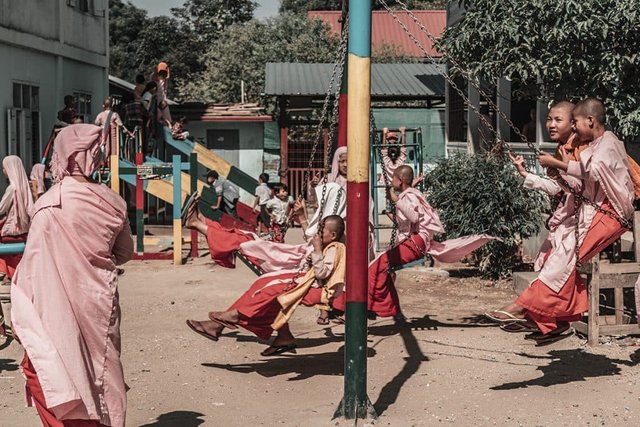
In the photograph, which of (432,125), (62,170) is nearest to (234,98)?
(432,125)

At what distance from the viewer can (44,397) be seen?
5.19 metres

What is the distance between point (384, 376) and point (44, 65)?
14.3 meters

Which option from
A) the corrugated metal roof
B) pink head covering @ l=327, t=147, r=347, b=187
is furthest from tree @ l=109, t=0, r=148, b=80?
pink head covering @ l=327, t=147, r=347, b=187

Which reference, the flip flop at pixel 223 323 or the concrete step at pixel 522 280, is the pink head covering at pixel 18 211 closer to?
the flip flop at pixel 223 323

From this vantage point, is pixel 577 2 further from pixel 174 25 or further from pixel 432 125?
pixel 174 25

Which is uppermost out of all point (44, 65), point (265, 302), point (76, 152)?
point (44, 65)

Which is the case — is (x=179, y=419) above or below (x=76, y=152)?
below

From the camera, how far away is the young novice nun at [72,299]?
5240 millimetres

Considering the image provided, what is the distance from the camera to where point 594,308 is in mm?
8633

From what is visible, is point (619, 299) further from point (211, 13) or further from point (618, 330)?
point (211, 13)

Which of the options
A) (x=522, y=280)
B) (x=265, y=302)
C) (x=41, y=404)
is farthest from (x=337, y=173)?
(x=41, y=404)

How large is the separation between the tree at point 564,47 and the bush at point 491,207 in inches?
55.1

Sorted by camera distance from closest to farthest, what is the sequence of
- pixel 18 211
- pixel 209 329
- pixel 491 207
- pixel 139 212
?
pixel 209 329
pixel 18 211
pixel 491 207
pixel 139 212

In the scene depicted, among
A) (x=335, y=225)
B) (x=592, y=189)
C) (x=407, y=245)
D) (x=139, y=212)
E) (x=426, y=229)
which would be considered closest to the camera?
(x=592, y=189)
